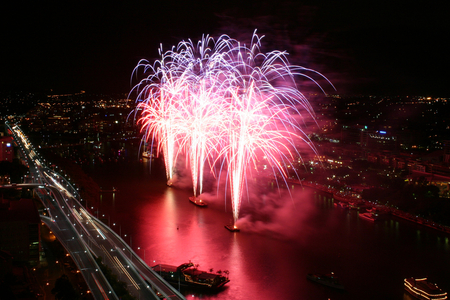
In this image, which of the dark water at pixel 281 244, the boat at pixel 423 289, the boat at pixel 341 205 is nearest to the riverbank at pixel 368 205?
the boat at pixel 341 205

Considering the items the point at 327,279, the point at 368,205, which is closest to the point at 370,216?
the point at 368,205

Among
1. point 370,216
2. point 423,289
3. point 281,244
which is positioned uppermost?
point 370,216

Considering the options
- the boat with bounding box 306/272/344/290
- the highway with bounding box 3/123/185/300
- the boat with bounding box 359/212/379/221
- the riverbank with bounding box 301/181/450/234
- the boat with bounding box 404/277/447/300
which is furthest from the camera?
the boat with bounding box 359/212/379/221

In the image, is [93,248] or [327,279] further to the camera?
[93,248]

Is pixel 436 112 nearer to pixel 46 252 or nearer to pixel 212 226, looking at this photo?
pixel 212 226

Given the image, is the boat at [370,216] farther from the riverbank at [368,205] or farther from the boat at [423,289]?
the boat at [423,289]

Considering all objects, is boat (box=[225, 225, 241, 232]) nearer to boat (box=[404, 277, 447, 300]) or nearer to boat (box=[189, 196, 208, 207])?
boat (box=[189, 196, 208, 207])

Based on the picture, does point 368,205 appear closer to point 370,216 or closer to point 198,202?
point 370,216

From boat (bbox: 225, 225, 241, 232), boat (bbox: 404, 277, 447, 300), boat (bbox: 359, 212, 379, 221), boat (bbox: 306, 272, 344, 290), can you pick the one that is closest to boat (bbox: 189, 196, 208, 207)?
boat (bbox: 225, 225, 241, 232)
